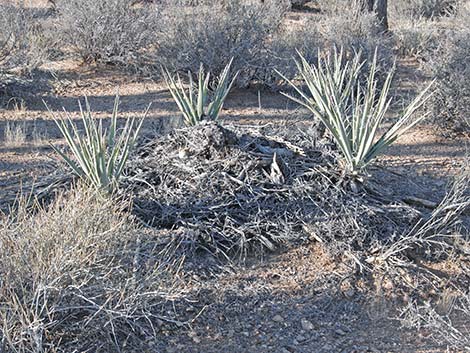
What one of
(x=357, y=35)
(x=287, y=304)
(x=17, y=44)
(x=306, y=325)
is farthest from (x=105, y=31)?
(x=306, y=325)

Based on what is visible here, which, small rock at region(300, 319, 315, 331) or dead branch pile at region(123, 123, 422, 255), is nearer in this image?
small rock at region(300, 319, 315, 331)

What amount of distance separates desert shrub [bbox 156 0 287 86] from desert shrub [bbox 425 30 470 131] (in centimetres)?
234

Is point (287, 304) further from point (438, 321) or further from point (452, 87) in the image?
point (452, 87)

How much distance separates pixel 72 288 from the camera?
4051mm

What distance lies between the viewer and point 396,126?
5930mm

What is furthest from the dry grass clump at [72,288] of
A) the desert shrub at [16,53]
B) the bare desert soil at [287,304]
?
the desert shrub at [16,53]

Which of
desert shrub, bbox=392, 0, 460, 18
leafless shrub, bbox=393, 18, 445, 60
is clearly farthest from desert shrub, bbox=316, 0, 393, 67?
desert shrub, bbox=392, 0, 460, 18

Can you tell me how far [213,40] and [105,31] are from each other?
1.71 metres

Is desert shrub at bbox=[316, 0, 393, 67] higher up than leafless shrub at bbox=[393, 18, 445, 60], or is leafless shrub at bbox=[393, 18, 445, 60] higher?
desert shrub at bbox=[316, 0, 393, 67]

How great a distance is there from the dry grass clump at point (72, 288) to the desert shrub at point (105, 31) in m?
6.00

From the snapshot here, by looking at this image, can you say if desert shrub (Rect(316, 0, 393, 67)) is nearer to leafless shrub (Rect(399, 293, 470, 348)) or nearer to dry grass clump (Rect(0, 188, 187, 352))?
leafless shrub (Rect(399, 293, 470, 348))

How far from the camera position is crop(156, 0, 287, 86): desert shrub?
30.6 ft

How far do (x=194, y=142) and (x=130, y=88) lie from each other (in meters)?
3.85

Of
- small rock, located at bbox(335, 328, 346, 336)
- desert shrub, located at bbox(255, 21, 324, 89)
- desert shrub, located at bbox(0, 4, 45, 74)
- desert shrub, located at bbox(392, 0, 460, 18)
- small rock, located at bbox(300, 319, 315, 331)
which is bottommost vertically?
small rock, located at bbox(335, 328, 346, 336)
